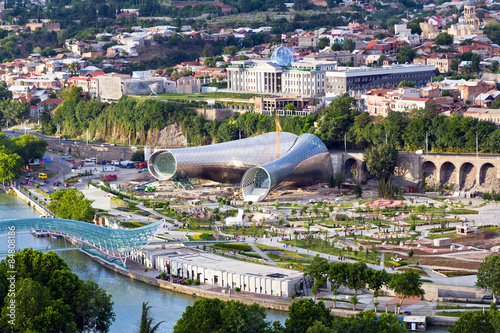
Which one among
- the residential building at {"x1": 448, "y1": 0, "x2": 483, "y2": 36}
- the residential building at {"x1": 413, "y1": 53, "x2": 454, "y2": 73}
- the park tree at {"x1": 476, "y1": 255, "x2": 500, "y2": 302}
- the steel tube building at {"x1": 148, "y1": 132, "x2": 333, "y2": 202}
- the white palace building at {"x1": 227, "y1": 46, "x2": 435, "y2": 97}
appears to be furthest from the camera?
the residential building at {"x1": 448, "y1": 0, "x2": 483, "y2": 36}

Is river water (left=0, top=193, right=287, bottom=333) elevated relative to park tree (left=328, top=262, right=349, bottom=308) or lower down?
lower down

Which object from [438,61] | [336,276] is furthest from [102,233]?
[438,61]

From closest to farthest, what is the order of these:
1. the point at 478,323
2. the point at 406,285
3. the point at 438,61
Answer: the point at 478,323
the point at 406,285
the point at 438,61

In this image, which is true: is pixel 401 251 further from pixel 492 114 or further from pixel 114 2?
pixel 114 2

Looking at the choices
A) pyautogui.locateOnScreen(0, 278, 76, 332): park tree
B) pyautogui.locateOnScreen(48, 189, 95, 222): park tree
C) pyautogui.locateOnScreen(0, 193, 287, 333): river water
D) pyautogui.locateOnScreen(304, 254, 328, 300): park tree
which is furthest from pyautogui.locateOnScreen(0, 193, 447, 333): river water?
pyautogui.locateOnScreen(0, 278, 76, 332): park tree

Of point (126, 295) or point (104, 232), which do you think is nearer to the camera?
point (126, 295)

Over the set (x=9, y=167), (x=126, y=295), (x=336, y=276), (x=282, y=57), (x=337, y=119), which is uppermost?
(x=282, y=57)

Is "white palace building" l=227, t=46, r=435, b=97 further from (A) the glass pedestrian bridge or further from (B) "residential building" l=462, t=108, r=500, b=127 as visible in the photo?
(A) the glass pedestrian bridge

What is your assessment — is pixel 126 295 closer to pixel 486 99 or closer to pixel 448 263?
pixel 448 263
